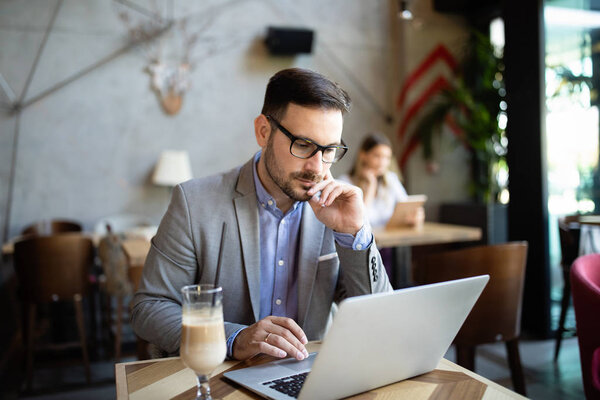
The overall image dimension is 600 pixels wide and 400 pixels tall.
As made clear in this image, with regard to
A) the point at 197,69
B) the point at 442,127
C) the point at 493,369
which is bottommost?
the point at 493,369

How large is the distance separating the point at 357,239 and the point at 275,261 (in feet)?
0.93

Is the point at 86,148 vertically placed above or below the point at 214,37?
below

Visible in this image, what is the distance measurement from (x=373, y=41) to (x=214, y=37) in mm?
1869

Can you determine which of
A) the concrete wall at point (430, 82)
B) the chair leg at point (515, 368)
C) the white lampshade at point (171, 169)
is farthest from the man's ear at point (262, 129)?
the concrete wall at point (430, 82)

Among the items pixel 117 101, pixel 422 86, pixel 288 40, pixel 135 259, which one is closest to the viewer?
pixel 135 259

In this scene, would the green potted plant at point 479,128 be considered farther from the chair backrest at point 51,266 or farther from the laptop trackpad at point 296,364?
the laptop trackpad at point 296,364

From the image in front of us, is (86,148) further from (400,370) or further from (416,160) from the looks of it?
(400,370)

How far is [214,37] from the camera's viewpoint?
541 cm

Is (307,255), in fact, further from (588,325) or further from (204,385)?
(588,325)

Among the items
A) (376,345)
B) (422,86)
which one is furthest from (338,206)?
(422,86)

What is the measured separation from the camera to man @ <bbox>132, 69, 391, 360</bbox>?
1453 millimetres

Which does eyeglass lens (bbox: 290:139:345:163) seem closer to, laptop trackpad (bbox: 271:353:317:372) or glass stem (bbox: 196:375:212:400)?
laptop trackpad (bbox: 271:353:317:372)

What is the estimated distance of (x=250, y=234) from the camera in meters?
1.57

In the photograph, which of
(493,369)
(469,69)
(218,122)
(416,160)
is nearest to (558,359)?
(493,369)
